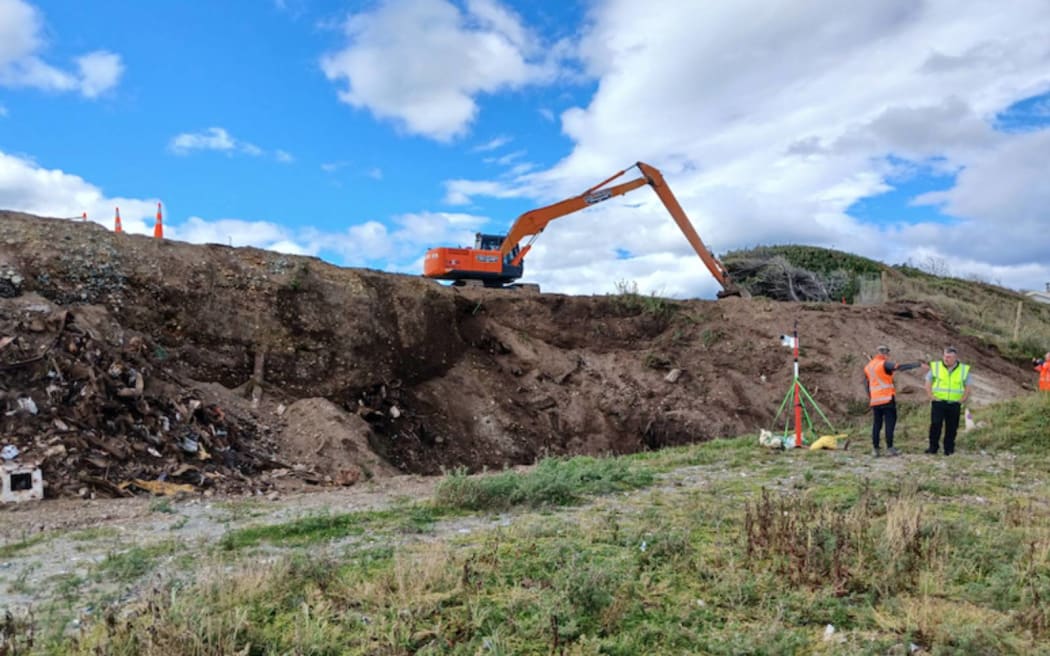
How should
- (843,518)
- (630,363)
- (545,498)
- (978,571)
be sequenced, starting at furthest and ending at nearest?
1. (630,363)
2. (545,498)
3. (843,518)
4. (978,571)

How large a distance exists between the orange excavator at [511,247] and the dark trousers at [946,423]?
10456 mm

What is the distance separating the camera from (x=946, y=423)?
34.1 ft

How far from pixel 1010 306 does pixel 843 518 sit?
29.5m

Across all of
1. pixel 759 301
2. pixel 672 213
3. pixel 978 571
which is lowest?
pixel 978 571

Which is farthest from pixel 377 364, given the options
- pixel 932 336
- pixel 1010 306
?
pixel 1010 306

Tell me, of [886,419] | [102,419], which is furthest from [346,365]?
[886,419]

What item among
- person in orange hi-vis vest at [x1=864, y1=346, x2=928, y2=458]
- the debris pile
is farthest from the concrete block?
person in orange hi-vis vest at [x1=864, y1=346, x2=928, y2=458]

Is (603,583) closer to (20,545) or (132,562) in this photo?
(132,562)

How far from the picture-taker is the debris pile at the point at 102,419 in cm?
841

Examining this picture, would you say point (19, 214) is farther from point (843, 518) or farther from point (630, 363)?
point (843, 518)

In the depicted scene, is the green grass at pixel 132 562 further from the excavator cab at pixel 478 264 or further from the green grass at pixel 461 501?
the excavator cab at pixel 478 264

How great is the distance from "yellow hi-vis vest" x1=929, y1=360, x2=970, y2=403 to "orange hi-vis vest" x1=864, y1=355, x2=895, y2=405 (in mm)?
594

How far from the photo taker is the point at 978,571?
478 cm

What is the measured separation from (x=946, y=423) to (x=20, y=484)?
1151 cm
